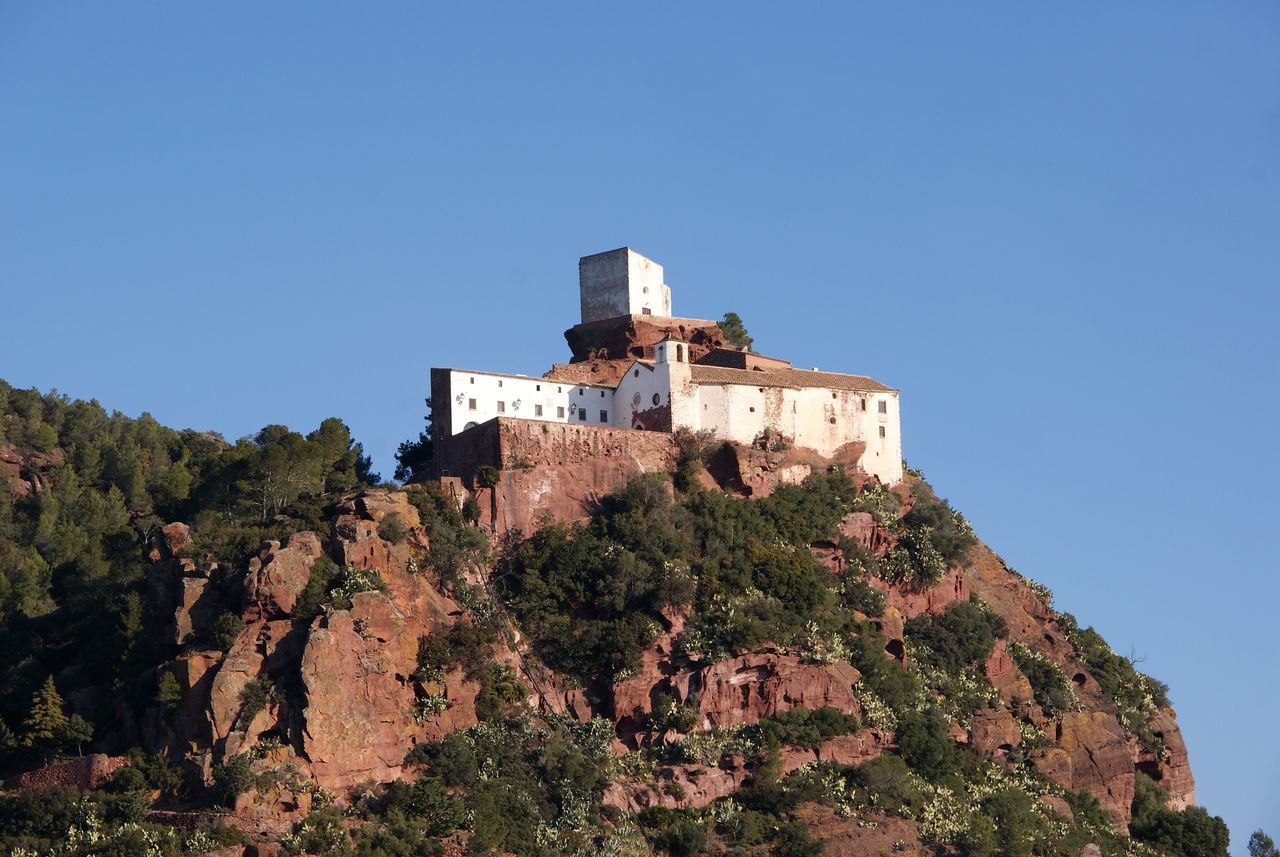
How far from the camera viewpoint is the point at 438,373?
76.8 meters

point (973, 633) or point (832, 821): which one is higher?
point (973, 633)

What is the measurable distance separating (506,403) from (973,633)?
1752 centimetres

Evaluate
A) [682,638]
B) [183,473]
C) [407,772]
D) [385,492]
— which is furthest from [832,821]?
A: [183,473]

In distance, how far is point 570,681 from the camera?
6812 centimetres

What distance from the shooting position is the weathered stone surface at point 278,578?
63719 millimetres

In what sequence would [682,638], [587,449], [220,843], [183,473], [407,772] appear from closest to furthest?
1. [220,843]
2. [407,772]
3. [682,638]
4. [587,449]
5. [183,473]

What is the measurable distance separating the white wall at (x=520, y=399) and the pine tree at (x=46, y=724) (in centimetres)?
1761

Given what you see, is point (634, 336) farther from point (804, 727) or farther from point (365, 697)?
point (365, 697)

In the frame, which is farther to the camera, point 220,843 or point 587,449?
point 587,449

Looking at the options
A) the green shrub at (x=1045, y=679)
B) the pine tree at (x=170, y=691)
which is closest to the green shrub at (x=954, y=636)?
the green shrub at (x=1045, y=679)

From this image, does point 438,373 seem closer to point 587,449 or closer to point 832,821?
point 587,449

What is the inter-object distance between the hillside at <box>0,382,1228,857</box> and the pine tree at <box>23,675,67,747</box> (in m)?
0.09

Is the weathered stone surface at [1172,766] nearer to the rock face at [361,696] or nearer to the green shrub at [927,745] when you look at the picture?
the green shrub at [927,745]

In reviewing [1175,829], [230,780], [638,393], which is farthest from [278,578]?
[1175,829]
